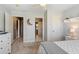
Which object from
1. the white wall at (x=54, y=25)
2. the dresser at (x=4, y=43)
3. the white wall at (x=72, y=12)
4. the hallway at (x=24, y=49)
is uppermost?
the white wall at (x=72, y=12)

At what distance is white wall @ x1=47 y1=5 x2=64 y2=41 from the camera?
6.18m

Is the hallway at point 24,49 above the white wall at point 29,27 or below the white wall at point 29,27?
below

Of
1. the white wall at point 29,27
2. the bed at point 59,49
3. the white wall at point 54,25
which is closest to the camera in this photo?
the bed at point 59,49

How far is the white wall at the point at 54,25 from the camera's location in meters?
6.18

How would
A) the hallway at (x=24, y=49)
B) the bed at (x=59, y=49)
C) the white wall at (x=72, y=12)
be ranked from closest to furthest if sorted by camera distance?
the bed at (x=59, y=49) → the hallway at (x=24, y=49) → the white wall at (x=72, y=12)

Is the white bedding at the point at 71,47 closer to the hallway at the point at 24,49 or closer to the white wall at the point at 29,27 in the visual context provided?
the hallway at the point at 24,49

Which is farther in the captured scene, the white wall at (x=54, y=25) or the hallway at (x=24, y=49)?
the white wall at (x=54, y=25)

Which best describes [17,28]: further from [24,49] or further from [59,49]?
[59,49]

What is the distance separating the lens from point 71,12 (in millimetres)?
5500

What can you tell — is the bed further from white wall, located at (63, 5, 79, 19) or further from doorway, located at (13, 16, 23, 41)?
doorway, located at (13, 16, 23, 41)

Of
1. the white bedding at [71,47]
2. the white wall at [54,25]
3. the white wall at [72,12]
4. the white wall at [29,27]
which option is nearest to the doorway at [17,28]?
the white wall at [29,27]

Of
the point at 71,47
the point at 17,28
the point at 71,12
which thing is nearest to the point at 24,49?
the point at 71,12

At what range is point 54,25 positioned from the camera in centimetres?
627
